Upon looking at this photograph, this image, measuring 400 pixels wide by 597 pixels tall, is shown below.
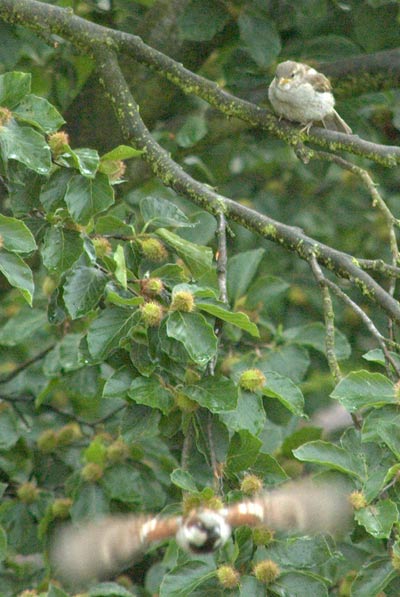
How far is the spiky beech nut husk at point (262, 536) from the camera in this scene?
2062 mm

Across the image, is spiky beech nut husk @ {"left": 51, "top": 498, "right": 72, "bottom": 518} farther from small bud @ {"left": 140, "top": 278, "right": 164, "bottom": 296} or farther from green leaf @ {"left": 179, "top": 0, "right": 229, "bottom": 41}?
green leaf @ {"left": 179, "top": 0, "right": 229, "bottom": 41}

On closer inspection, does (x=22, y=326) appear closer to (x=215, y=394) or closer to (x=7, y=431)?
(x=7, y=431)

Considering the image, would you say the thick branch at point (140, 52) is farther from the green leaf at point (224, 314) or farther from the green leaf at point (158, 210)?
the green leaf at point (224, 314)

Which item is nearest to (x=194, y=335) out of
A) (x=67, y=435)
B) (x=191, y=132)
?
(x=67, y=435)

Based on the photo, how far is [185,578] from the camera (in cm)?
204

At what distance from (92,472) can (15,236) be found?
93 cm

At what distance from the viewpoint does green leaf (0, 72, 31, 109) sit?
219 cm

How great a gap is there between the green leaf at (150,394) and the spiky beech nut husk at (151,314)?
113mm

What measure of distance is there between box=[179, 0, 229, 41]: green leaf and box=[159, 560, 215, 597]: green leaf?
171 centimetres

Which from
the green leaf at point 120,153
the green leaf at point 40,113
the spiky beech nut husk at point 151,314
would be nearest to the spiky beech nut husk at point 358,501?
the spiky beech nut husk at point 151,314

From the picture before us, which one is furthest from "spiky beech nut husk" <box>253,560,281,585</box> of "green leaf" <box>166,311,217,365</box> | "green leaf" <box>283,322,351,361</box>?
"green leaf" <box>283,322,351,361</box>

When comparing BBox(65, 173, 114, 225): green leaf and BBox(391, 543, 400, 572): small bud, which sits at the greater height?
BBox(65, 173, 114, 225): green leaf

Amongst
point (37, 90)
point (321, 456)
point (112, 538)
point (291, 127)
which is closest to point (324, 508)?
point (321, 456)

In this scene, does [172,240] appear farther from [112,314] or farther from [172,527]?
[172,527]
